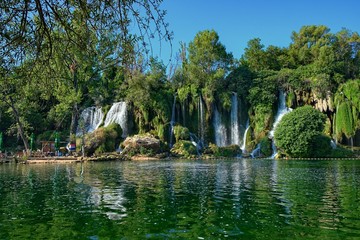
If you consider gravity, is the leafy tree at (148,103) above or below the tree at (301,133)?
above

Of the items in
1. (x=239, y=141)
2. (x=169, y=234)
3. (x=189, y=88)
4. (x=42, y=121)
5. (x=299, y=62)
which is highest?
(x=299, y=62)

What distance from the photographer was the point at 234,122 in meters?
51.7

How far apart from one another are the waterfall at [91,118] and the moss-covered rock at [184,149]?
42.4 ft

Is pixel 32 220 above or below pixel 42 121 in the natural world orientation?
below

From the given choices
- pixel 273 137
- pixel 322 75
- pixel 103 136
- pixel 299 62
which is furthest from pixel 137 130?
pixel 299 62

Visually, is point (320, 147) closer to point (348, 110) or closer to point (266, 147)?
point (266, 147)

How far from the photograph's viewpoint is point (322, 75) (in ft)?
163

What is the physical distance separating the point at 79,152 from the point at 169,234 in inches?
1517

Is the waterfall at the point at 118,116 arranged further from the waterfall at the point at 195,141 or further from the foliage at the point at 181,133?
the waterfall at the point at 195,141

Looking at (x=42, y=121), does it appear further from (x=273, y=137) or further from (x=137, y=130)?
(x=273, y=137)

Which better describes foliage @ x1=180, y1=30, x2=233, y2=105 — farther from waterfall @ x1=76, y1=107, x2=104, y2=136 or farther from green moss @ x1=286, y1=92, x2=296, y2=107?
waterfall @ x1=76, y1=107, x2=104, y2=136

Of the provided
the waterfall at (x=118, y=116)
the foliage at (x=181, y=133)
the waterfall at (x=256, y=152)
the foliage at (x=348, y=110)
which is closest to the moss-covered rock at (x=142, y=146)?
the foliage at (x=181, y=133)

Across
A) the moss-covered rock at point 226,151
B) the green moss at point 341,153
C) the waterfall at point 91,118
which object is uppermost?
the waterfall at point 91,118

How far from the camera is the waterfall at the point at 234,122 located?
50656 millimetres
